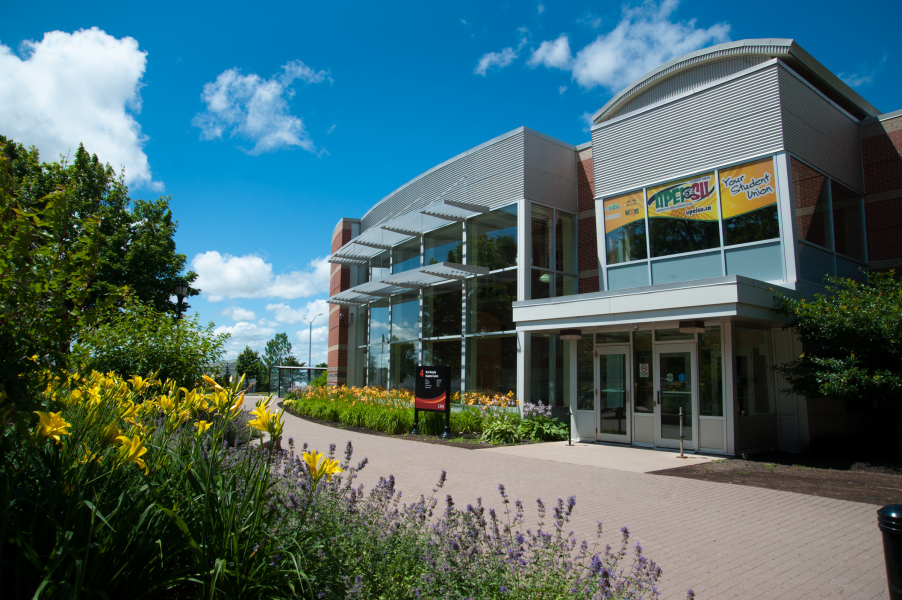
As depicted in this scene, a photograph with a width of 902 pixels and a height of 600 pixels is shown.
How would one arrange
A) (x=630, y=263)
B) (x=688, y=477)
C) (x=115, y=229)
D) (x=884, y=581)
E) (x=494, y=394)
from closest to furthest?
1. (x=884, y=581)
2. (x=688, y=477)
3. (x=630, y=263)
4. (x=494, y=394)
5. (x=115, y=229)

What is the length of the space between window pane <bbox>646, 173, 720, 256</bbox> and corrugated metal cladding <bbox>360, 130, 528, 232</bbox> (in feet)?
13.7

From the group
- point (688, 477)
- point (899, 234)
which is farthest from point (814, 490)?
point (899, 234)

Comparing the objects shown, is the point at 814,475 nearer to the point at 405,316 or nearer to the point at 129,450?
the point at 129,450

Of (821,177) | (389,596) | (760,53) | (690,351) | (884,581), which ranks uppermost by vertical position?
(760,53)

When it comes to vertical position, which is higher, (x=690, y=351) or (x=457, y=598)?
(x=690, y=351)

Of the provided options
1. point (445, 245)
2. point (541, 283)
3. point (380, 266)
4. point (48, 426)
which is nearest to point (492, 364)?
point (541, 283)

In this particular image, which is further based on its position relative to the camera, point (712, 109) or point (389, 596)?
point (712, 109)

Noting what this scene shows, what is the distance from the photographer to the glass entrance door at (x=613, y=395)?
1303 cm

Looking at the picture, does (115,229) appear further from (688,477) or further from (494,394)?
(688,477)

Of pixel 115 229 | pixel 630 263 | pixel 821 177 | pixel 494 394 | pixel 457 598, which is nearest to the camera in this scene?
pixel 457 598

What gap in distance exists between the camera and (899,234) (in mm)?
13609

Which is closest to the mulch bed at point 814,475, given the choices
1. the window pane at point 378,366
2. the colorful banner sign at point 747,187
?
the colorful banner sign at point 747,187

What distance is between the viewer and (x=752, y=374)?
1192 centimetres

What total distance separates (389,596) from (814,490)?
7.46 metres
